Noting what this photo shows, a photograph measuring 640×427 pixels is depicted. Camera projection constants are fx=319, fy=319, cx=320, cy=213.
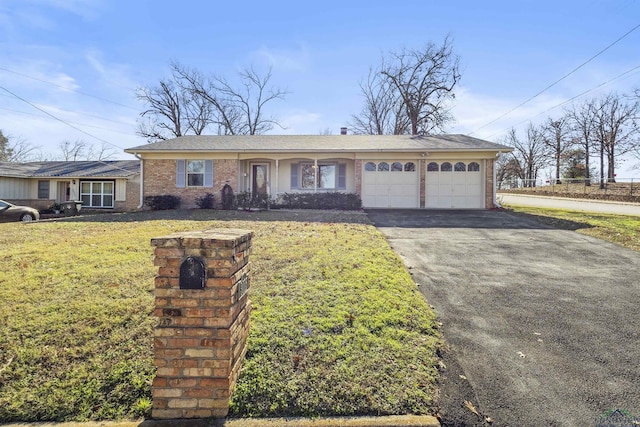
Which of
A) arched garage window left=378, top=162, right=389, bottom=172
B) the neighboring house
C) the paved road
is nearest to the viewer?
arched garage window left=378, top=162, right=389, bottom=172

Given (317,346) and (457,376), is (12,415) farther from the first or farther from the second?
(457,376)

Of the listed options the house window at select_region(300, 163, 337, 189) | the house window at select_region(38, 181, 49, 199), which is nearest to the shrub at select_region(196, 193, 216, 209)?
the house window at select_region(300, 163, 337, 189)

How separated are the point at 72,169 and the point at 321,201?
59.1ft

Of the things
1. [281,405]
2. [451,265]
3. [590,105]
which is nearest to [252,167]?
[451,265]

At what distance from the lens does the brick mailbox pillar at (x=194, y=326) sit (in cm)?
219

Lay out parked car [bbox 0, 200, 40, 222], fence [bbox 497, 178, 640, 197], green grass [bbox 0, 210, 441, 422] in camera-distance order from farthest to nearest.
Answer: fence [bbox 497, 178, 640, 197] → parked car [bbox 0, 200, 40, 222] → green grass [bbox 0, 210, 441, 422]

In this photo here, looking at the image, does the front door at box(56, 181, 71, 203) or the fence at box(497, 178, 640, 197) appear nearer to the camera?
the front door at box(56, 181, 71, 203)

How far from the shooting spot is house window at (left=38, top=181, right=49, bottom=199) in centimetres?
2048

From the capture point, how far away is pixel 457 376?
271cm

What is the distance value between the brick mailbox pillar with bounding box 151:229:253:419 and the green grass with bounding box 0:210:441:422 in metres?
0.24

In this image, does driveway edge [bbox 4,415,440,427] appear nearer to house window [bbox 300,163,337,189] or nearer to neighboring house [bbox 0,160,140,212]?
house window [bbox 300,163,337,189]

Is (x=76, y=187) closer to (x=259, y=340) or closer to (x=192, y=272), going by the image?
(x=259, y=340)

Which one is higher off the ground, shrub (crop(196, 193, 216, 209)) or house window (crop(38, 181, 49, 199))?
house window (crop(38, 181, 49, 199))

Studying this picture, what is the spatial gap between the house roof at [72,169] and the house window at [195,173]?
19.3 feet
